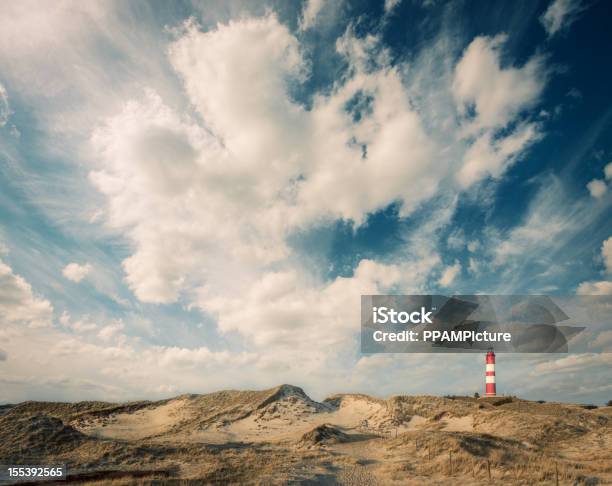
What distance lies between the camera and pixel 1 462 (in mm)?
27250

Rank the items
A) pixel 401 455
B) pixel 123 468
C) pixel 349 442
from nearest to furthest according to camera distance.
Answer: pixel 123 468, pixel 401 455, pixel 349 442

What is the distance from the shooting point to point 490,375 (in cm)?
6869

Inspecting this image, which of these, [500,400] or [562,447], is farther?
[500,400]

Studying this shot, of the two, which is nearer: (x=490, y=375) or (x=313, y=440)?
(x=313, y=440)

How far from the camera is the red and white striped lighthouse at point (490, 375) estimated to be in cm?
6731

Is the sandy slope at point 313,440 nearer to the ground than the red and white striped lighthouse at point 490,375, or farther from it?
nearer to the ground

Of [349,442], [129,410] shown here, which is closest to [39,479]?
[349,442]

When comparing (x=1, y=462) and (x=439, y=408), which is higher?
(x=439, y=408)

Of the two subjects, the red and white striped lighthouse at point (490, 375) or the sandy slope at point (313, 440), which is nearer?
the sandy slope at point (313, 440)


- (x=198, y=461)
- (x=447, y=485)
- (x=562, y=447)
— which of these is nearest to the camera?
(x=447, y=485)

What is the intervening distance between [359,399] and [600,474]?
38279mm

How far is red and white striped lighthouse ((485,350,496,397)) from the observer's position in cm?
6731

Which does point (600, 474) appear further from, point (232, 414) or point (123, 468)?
point (232, 414)

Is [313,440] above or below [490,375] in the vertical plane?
below
